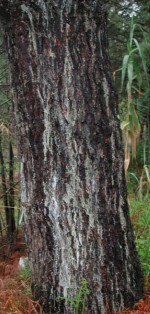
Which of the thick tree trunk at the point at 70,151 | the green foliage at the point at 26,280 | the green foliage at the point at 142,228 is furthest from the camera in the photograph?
the green foliage at the point at 142,228

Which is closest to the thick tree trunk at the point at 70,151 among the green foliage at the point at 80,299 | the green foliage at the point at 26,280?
the green foliage at the point at 80,299

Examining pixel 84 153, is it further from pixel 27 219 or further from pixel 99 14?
pixel 99 14

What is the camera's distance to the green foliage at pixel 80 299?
7.55 ft

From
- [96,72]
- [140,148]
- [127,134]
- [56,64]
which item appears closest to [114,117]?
[96,72]

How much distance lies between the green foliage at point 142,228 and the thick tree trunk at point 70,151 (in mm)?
532

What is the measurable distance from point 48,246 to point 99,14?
1.27 meters

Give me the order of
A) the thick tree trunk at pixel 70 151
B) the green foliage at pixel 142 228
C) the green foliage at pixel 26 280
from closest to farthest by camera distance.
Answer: the thick tree trunk at pixel 70 151 → the green foliage at pixel 26 280 → the green foliage at pixel 142 228

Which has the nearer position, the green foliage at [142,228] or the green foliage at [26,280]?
the green foliage at [26,280]

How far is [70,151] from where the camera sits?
2.28 metres

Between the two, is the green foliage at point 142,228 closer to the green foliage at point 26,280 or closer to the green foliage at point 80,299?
the green foliage at point 80,299

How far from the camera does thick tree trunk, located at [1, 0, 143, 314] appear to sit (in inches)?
87.6

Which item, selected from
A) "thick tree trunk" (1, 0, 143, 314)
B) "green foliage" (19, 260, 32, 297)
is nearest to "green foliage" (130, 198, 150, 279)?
"thick tree trunk" (1, 0, 143, 314)

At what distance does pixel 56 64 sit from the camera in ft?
7.32

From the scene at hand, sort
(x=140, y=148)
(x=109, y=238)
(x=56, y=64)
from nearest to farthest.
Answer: (x=56, y=64) → (x=109, y=238) → (x=140, y=148)
